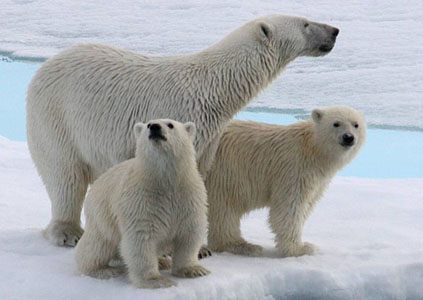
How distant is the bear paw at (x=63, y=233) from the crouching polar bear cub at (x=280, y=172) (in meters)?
0.79

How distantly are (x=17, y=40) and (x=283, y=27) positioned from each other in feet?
29.1

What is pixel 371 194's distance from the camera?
648cm

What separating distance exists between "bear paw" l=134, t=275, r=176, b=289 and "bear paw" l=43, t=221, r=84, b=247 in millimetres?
969

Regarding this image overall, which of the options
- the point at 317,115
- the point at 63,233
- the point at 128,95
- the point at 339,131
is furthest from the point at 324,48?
the point at 63,233

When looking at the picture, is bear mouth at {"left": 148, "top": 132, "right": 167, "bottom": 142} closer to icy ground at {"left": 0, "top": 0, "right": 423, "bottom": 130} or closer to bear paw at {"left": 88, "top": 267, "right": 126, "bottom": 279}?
bear paw at {"left": 88, "top": 267, "right": 126, "bottom": 279}

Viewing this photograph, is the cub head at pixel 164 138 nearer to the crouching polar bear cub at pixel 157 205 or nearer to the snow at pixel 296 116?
the crouching polar bear cub at pixel 157 205

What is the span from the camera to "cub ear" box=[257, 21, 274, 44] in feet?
16.0

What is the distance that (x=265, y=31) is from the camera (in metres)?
4.89

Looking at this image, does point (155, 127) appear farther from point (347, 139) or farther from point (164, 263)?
point (347, 139)

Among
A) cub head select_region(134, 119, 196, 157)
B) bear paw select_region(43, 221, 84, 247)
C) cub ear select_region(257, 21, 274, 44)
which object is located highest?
cub ear select_region(257, 21, 274, 44)

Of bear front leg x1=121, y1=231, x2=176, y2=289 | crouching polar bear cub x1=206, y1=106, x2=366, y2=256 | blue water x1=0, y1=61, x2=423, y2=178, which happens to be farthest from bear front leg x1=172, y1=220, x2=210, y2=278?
blue water x1=0, y1=61, x2=423, y2=178

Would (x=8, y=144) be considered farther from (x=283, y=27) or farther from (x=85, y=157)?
(x=283, y=27)

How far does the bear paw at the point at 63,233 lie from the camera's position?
198 inches

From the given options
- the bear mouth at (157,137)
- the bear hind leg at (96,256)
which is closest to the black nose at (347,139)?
the bear mouth at (157,137)
